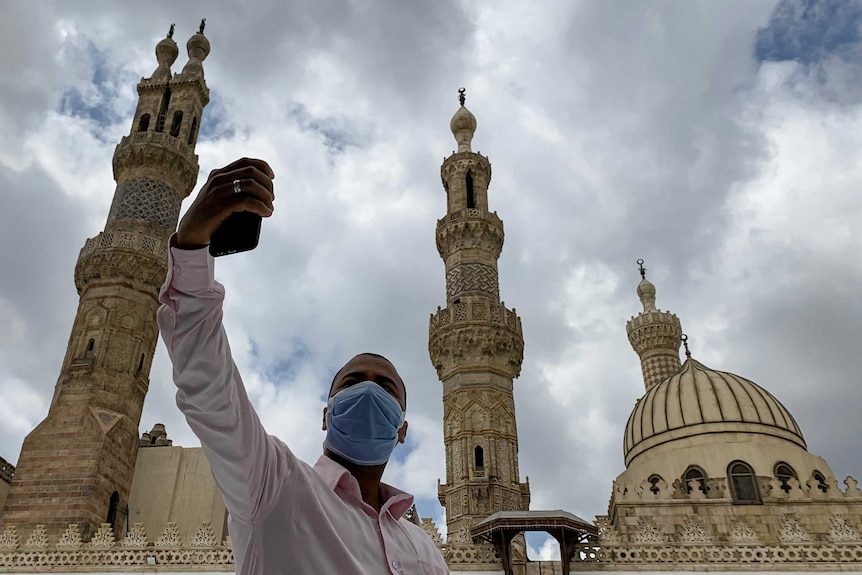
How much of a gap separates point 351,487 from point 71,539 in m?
11.3

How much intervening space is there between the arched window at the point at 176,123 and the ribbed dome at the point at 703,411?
1312 cm

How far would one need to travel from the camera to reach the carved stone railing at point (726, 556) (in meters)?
10.2

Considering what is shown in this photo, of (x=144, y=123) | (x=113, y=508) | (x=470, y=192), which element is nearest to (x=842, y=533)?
(x=470, y=192)

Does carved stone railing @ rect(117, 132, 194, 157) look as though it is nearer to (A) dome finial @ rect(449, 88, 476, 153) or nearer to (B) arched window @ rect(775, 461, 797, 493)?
(A) dome finial @ rect(449, 88, 476, 153)

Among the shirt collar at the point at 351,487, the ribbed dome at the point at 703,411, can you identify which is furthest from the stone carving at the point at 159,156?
the shirt collar at the point at 351,487

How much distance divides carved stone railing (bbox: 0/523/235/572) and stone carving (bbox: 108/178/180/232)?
288 inches

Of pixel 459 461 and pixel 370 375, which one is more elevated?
pixel 459 461

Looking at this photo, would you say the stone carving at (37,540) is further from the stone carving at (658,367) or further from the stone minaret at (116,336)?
the stone carving at (658,367)

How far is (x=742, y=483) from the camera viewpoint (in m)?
14.0

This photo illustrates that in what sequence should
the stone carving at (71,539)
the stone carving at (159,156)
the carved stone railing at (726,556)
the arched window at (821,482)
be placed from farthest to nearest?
the stone carving at (159,156) < the arched window at (821,482) < the stone carving at (71,539) < the carved stone railing at (726,556)

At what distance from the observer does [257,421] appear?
5.30 ft

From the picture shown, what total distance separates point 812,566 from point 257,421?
10913mm

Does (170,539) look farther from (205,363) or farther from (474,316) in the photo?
(205,363)

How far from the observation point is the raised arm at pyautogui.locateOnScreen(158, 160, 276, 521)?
147cm
